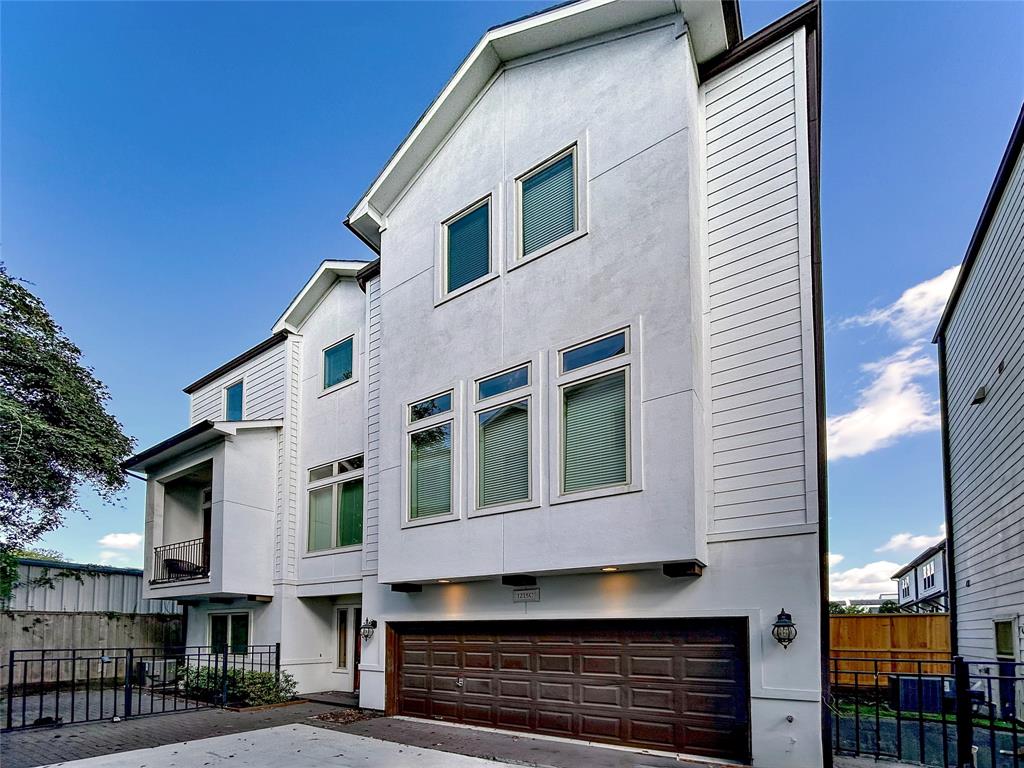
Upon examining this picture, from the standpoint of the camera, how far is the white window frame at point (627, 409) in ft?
24.3

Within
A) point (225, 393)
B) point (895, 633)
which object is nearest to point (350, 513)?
point (225, 393)

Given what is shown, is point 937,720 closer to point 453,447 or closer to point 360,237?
point 453,447

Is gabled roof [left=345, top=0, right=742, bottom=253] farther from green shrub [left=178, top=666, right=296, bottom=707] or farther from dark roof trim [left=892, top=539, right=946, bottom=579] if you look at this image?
dark roof trim [left=892, top=539, right=946, bottom=579]

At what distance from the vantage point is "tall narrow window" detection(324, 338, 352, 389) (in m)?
13.5

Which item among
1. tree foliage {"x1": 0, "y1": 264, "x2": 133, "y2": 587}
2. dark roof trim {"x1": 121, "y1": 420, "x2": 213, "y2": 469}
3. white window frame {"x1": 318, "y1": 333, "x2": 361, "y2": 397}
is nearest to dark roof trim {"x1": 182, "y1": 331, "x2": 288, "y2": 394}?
white window frame {"x1": 318, "y1": 333, "x2": 361, "y2": 397}

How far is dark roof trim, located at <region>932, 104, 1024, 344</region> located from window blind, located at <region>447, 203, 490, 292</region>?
6.99 m

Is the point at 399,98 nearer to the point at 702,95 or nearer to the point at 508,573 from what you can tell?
the point at 702,95

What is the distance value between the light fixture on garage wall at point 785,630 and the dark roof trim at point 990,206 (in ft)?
23.0

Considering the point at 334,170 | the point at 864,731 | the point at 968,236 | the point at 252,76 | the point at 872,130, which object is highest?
the point at 252,76

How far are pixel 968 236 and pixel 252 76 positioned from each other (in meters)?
15.9

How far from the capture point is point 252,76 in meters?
16.9

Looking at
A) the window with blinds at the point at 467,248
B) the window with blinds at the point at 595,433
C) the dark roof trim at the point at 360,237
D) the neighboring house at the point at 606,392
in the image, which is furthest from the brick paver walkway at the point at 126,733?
the dark roof trim at the point at 360,237

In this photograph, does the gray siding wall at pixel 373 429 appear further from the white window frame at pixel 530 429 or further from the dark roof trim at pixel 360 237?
the white window frame at pixel 530 429

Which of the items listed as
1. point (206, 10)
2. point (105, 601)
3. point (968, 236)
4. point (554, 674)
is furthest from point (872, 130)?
point (105, 601)
